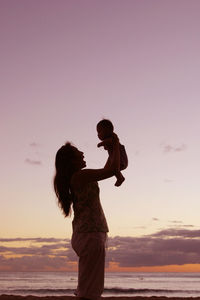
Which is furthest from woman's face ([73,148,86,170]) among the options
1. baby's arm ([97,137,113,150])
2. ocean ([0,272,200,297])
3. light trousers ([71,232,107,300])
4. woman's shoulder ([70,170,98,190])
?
ocean ([0,272,200,297])

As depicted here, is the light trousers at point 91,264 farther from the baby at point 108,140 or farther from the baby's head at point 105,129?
the baby's head at point 105,129

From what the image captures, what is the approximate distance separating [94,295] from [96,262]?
0.25m

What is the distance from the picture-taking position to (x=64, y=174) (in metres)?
3.38

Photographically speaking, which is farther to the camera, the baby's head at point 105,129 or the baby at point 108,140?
the baby's head at point 105,129

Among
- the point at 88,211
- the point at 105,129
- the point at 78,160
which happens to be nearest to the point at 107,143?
the point at 105,129

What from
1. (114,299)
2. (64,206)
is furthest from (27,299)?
(64,206)

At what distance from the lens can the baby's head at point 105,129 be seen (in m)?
3.40

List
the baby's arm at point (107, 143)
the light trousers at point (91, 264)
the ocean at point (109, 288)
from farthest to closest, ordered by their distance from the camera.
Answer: the ocean at point (109, 288) → the baby's arm at point (107, 143) → the light trousers at point (91, 264)

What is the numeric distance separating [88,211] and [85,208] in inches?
1.9

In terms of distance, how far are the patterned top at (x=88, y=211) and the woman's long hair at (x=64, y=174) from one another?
8 cm

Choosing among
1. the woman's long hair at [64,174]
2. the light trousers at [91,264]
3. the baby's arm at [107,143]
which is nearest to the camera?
the light trousers at [91,264]

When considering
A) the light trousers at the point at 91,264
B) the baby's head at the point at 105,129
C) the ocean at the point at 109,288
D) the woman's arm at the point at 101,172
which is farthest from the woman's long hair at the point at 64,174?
the ocean at the point at 109,288

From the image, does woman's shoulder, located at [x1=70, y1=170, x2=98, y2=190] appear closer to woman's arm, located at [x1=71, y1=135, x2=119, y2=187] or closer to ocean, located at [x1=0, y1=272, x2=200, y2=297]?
woman's arm, located at [x1=71, y1=135, x2=119, y2=187]

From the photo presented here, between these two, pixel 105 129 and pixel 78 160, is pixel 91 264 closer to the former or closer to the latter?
pixel 78 160
